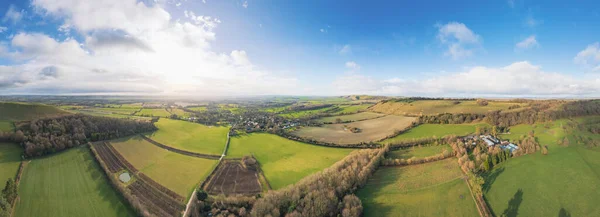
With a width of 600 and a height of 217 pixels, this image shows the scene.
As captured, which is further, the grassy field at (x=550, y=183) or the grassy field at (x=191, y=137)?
the grassy field at (x=191, y=137)

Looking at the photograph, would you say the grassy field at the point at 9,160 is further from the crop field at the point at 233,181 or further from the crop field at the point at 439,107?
the crop field at the point at 439,107

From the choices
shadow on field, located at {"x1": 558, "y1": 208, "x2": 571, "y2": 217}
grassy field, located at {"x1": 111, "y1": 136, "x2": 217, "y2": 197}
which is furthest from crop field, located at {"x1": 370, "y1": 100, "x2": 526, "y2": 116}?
grassy field, located at {"x1": 111, "y1": 136, "x2": 217, "y2": 197}

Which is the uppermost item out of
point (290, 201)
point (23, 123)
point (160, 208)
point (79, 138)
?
point (23, 123)

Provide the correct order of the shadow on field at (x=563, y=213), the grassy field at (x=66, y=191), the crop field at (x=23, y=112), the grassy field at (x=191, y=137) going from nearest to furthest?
the shadow on field at (x=563, y=213) → the grassy field at (x=66, y=191) → the crop field at (x=23, y=112) → the grassy field at (x=191, y=137)

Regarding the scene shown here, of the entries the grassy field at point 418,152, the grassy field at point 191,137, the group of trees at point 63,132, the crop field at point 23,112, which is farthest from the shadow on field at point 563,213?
the crop field at point 23,112

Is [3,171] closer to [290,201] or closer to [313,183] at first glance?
[290,201]

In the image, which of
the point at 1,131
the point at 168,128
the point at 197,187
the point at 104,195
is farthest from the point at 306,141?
the point at 1,131

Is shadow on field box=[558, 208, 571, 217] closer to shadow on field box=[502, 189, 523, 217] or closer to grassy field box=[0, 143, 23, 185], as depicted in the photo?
shadow on field box=[502, 189, 523, 217]
